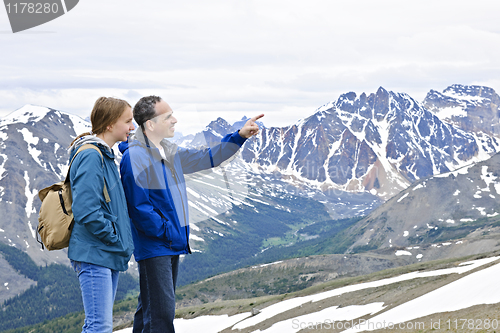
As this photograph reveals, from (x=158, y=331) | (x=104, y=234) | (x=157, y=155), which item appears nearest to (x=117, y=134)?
(x=157, y=155)

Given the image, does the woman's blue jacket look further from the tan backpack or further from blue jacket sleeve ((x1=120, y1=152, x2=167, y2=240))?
blue jacket sleeve ((x1=120, y1=152, x2=167, y2=240))

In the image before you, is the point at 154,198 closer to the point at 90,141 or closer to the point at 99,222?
the point at 99,222

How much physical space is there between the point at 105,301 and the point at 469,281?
26940 mm

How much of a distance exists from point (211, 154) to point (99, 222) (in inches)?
120

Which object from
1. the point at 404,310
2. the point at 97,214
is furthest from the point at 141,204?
the point at 404,310

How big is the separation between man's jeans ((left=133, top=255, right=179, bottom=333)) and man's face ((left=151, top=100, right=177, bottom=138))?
8.14 ft

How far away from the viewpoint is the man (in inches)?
324

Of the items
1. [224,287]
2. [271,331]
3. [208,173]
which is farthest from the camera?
[224,287]

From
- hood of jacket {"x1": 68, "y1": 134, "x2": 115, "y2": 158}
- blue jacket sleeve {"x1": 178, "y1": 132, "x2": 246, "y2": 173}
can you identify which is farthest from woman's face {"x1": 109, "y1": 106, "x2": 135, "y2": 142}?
blue jacket sleeve {"x1": 178, "y1": 132, "x2": 246, "y2": 173}

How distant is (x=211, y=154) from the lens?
9.48 m

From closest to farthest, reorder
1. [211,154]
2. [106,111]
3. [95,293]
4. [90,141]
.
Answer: [95,293] < [90,141] < [106,111] < [211,154]

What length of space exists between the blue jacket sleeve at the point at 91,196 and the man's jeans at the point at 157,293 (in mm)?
1366

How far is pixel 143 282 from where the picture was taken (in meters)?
8.69

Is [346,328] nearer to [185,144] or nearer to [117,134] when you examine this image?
[185,144]
